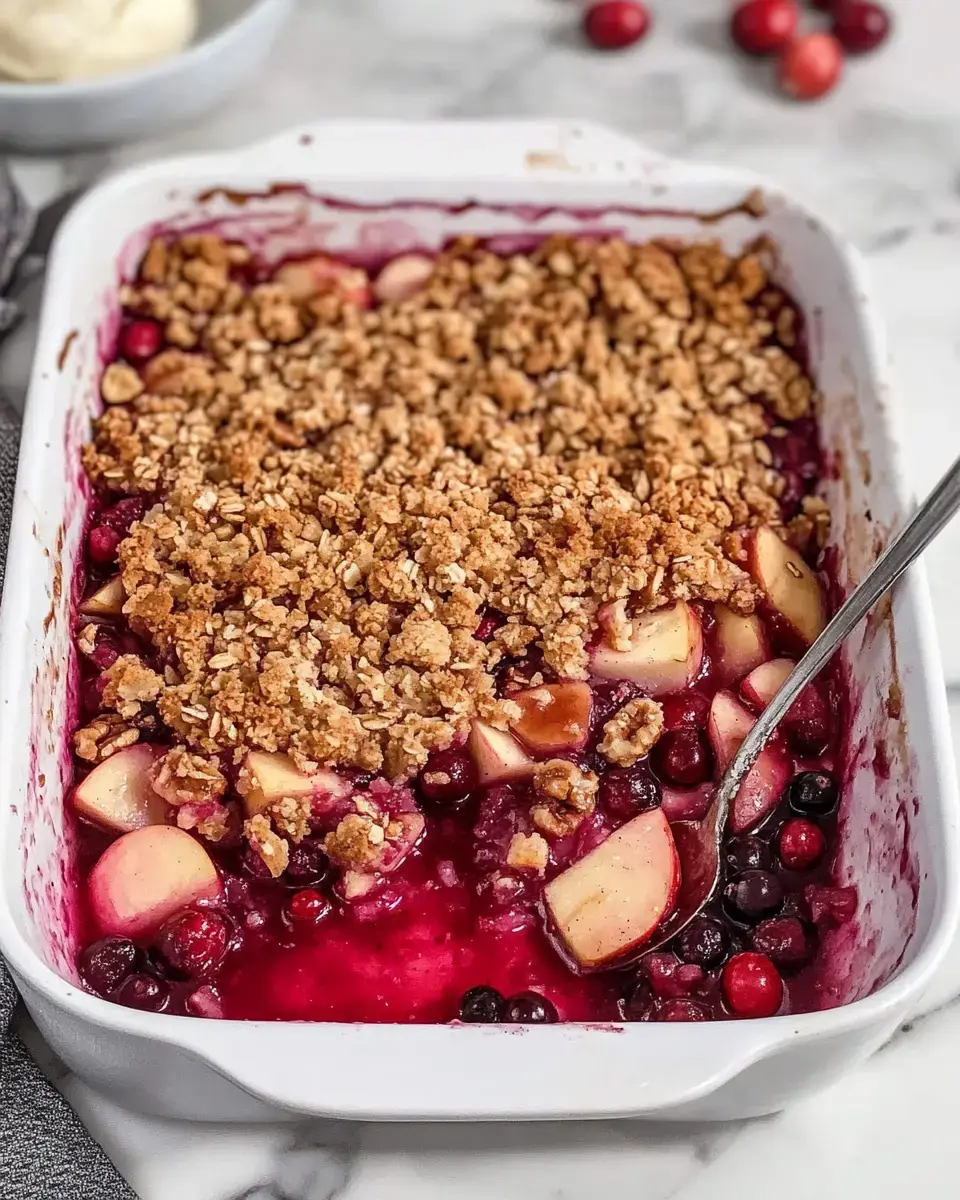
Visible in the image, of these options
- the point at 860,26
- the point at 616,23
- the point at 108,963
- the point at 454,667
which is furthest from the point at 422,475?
the point at 860,26

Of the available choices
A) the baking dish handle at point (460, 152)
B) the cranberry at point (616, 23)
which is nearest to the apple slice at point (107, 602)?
the baking dish handle at point (460, 152)

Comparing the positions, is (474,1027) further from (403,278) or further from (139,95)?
(139,95)

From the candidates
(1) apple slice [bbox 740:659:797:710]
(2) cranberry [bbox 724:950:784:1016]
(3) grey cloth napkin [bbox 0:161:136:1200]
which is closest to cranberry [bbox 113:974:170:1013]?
(3) grey cloth napkin [bbox 0:161:136:1200]

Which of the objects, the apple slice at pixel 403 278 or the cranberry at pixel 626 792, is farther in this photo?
the apple slice at pixel 403 278

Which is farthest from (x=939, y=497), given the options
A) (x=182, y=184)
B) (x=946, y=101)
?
(x=946, y=101)

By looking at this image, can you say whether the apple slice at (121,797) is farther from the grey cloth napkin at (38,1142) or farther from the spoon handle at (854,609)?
the spoon handle at (854,609)

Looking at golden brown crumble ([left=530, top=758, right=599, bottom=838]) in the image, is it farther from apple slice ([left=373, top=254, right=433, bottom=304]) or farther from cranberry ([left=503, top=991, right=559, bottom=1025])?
apple slice ([left=373, top=254, right=433, bottom=304])

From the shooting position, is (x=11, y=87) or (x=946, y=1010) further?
(x=11, y=87)

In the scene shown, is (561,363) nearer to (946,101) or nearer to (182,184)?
(182,184)
